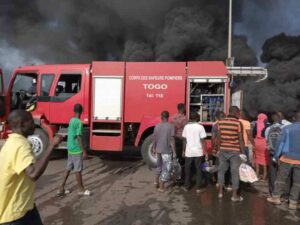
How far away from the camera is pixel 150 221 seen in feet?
18.2

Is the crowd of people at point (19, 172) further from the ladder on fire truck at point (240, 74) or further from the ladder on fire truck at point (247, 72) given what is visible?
the ladder on fire truck at point (247, 72)

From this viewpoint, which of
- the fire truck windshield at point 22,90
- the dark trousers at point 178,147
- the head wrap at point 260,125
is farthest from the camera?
the fire truck windshield at point 22,90

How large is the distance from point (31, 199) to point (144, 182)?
531cm

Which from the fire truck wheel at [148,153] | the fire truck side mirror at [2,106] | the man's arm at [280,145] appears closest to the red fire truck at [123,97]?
the fire truck wheel at [148,153]

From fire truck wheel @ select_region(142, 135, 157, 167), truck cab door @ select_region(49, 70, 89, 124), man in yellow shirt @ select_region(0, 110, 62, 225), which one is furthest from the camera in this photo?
truck cab door @ select_region(49, 70, 89, 124)

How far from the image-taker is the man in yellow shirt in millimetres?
2877

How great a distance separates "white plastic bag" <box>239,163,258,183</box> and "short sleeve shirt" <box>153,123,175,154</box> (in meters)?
1.24

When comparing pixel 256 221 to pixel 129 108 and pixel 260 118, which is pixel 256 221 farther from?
pixel 129 108

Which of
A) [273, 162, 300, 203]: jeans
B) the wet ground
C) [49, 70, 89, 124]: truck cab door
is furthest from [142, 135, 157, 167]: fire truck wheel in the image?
[273, 162, 300, 203]: jeans

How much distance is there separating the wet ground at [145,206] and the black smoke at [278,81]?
13.3 metres

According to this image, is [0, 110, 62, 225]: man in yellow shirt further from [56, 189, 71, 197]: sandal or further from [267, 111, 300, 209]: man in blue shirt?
[267, 111, 300, 209]: man in blue shirt

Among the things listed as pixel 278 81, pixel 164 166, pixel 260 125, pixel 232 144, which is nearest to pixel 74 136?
pixel 164 166

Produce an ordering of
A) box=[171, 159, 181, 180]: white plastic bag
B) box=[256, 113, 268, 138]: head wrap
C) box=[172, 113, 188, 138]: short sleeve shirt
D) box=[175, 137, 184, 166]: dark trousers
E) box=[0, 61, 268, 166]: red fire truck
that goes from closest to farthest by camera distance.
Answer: box=[171, 159, 181, 180]: white plastic bag → box=[172, 113, 188, 138]: short sleeve shirt → box=[175, 137, 184, 166]: dark trousers → box=[256, 113, 268, 138]: head wrap → box=[0, 61, 268, 166]: red fire truck

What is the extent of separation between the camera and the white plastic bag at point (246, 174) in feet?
22.5
